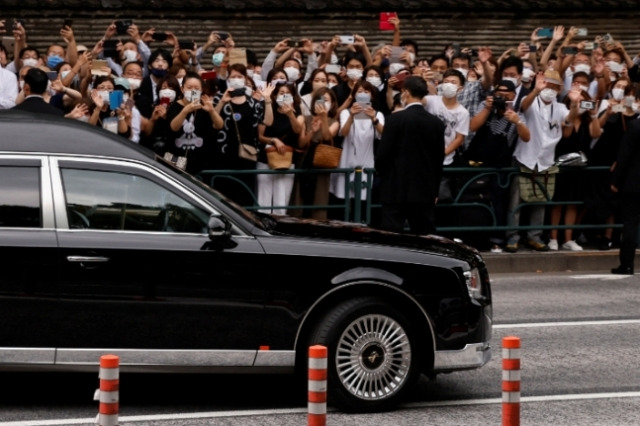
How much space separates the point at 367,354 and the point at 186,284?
127cm

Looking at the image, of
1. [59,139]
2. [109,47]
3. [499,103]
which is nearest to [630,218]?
[499,103]

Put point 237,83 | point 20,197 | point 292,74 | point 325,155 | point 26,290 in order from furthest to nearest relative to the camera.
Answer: point 292,74
point 325,155
point 237,83
point 20,197
point 26,290

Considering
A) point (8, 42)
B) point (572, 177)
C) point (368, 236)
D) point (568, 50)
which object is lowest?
point (572, 177)

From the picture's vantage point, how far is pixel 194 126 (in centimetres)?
1541

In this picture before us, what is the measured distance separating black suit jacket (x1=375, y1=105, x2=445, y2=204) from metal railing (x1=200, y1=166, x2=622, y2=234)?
7.46 ft

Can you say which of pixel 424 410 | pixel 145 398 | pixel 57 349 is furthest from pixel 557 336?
pixel 57 349

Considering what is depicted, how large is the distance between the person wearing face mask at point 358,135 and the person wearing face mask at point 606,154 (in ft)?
9.16

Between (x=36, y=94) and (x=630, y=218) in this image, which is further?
(x=630, y=218)

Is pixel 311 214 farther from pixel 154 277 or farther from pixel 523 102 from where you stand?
pixel 154 277

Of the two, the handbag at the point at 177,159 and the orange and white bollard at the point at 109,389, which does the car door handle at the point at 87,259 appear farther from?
the handbag at the point at 177,159

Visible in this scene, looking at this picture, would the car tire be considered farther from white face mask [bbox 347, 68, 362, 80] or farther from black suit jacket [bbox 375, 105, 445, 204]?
white face mask [bbox 347, 68, 362, 80]

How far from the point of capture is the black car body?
8867 mm

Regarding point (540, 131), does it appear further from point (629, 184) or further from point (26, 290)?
point (26, 290)

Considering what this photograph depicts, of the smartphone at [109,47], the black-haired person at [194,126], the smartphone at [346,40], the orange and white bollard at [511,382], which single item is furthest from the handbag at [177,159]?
the orange and white bollard at [511,382]
